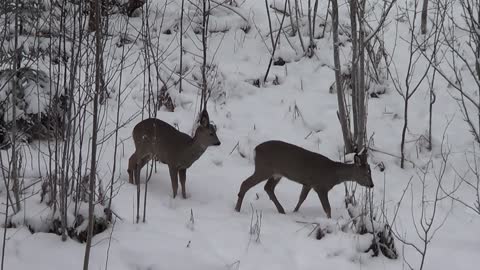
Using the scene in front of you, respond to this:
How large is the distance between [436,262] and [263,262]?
1.66 meters

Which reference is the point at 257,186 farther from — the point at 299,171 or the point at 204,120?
the point at 204,120

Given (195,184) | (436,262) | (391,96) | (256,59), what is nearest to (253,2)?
(256,59)

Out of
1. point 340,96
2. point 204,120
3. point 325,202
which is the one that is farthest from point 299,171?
point 340,96

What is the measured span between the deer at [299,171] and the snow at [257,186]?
22 centimetres

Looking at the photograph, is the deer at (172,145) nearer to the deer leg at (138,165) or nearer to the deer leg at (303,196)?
the deer leg at (138,165)

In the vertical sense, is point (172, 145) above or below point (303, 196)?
above

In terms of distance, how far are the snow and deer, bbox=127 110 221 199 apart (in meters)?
0.22

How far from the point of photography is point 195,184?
8031mm

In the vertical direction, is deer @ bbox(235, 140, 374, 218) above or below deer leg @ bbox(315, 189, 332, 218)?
above

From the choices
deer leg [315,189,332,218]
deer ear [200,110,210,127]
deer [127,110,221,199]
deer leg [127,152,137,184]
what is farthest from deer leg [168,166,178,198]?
deer leg [315,189,332,218]

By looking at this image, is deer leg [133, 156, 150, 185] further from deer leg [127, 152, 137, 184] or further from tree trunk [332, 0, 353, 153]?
tree trunk [332, 0, 353, 153]

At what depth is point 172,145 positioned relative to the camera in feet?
25.0

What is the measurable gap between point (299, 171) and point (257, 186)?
0.91 metres

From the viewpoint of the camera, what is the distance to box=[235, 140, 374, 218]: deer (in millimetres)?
7445
